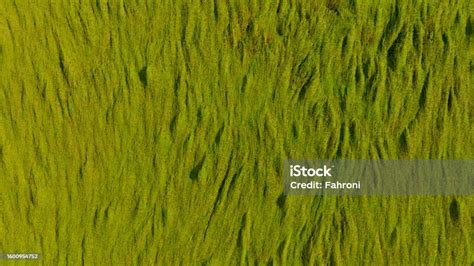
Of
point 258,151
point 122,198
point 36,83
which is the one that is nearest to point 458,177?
point 258,151

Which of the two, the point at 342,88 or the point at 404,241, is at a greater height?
the point at 342,88

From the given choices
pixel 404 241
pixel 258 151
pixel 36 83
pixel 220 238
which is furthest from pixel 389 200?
pixel 36 83

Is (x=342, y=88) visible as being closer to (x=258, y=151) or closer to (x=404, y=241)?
(x=258, y=151)

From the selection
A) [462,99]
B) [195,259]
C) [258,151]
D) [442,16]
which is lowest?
[195,259]

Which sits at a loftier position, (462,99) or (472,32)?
(472,32)

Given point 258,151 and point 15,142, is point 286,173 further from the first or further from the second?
point 15,142

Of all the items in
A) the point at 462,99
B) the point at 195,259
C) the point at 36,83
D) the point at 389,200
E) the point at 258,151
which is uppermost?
the point at 36,83
